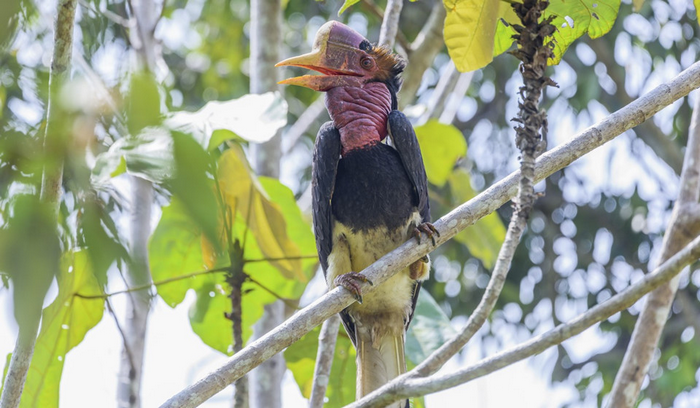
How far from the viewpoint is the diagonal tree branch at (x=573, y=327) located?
1466 millimetres

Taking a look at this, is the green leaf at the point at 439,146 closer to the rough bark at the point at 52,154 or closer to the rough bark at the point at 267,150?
the rough bark at the point at 267,150

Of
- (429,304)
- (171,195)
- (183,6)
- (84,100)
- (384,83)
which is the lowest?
(171,195)

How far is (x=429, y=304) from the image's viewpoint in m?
3.36

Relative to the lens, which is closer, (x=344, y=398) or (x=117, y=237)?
(x=117, y=237)

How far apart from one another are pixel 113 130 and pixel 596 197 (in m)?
6.15

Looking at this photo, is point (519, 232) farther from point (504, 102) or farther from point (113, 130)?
point (504, 102)

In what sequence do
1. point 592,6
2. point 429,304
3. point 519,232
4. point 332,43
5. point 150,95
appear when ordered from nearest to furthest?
1. point 150,95
2. point 519,232
3. point 592,6
4. point 332,43
5. point 429,304

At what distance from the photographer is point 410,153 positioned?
2.79m

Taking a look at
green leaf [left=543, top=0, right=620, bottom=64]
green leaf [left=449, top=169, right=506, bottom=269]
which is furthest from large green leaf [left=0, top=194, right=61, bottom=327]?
green leaf [left=449, top=169, right=506, bottom=269]

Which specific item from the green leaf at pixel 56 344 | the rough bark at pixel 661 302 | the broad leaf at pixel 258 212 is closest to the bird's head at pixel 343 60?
the broad leaf at pixel 258 212

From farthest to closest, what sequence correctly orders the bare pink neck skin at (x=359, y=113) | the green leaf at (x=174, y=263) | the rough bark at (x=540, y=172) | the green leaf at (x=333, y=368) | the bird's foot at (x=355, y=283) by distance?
1. the green leaf at (x=333, y=368)
2. the green leaf at (x=174, y=263)
3. the bare pink neck skin at (x=359, y=113)
4. the bird's foot at (x=355, y=283)
5. the rough bark at (x=540, y=172)

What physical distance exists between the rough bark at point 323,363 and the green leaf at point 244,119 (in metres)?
0.69

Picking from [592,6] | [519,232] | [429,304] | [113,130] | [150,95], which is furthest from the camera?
[429,304]

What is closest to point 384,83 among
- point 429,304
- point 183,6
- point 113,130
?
point 429,304
